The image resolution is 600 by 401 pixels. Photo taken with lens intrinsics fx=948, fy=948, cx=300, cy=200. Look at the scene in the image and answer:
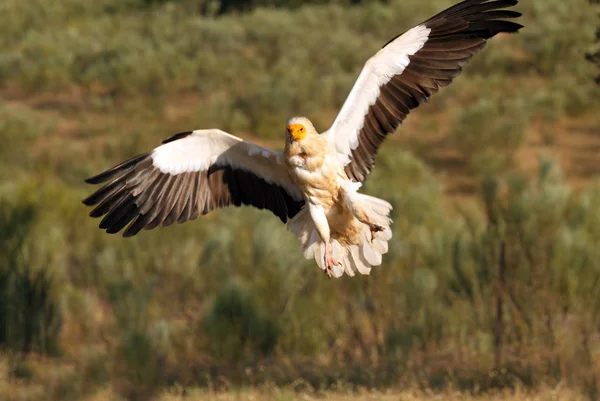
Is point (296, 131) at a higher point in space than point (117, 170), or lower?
higher

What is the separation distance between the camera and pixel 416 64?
19.6 ft

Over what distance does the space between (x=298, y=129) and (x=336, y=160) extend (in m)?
0.40

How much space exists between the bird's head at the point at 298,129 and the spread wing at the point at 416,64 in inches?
9.8

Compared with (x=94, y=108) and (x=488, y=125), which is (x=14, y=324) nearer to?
(x=488, y=125)

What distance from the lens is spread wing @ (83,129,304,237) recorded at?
594 centimetres

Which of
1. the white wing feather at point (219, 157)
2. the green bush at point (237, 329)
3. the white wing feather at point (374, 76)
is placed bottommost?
the green bush at point (237, 329)

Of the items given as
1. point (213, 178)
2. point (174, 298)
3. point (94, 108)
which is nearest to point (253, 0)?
point (94, 108)

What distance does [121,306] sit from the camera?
9.41 meters

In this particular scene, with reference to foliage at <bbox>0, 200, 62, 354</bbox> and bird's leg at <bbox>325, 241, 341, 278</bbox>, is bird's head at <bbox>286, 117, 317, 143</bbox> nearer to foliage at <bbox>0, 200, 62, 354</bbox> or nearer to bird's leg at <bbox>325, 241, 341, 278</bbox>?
bird's leg at <bbox>325, 241, 341, 278</bbox>

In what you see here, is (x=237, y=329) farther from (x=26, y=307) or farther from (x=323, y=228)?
(x=323, y=228)

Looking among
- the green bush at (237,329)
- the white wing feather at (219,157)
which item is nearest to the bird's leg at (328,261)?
the white wing feather at (219,157)

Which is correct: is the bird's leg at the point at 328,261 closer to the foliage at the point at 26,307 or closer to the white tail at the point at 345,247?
A: the white tail at the point at 345,247

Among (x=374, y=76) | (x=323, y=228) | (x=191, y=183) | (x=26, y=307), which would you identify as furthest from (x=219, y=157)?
(x=26, y=307)

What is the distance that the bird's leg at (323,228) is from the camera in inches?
231
